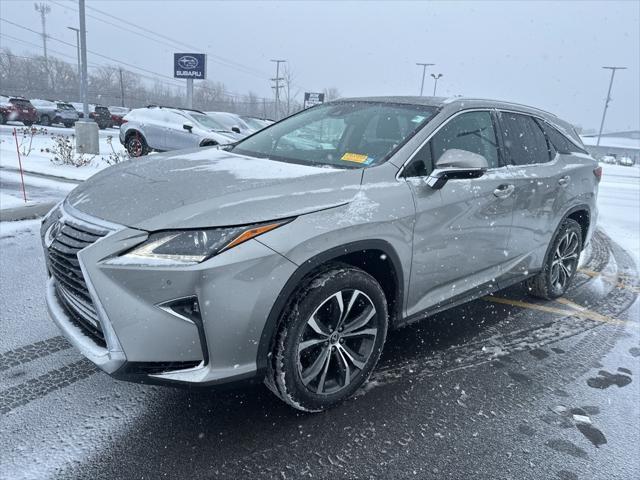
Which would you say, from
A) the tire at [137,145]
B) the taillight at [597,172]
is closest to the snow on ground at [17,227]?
the taillight at [597,172]

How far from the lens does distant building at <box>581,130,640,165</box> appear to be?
7216cm

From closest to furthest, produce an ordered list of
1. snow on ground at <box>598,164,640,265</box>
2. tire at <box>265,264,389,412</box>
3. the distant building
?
1. tire at <box>265,264,389,412</box>
2. snow on ground at <box>598,164,640,265</box>
3. the distant building

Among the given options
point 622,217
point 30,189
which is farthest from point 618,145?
point 30,189

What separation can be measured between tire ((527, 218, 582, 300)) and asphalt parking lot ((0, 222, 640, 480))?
828 millimetres

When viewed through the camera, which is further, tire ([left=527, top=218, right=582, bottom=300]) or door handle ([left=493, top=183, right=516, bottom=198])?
tire ([left=527, top=218, right=582, bottom=300])

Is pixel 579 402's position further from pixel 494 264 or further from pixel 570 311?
pixel 570 311

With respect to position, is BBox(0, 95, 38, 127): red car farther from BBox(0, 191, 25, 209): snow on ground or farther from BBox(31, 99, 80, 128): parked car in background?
BBox(0, 191, 25, 209): snow on ground

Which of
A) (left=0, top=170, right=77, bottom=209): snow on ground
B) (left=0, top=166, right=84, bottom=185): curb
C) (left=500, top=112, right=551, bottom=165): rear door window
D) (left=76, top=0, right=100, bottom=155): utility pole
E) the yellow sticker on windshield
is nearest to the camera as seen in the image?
the yellow sticker on windshield

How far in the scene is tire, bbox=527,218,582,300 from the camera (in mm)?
4293

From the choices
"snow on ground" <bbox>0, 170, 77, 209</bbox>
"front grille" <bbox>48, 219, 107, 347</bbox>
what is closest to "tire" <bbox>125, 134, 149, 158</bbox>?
"snow on ground" <bbox>0, 170, 77, 209</bbox>

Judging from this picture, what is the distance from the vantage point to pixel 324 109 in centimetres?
387

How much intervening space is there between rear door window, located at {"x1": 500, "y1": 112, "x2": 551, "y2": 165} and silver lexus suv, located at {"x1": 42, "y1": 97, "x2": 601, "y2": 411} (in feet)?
0.08

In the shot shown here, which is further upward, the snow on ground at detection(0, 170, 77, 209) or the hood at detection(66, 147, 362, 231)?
the hood at detection(66, 147, 362, 231)

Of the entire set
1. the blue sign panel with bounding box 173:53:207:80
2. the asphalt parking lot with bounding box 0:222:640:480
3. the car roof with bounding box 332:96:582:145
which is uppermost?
the blue sign panel with bounding box 173:53:207:80
